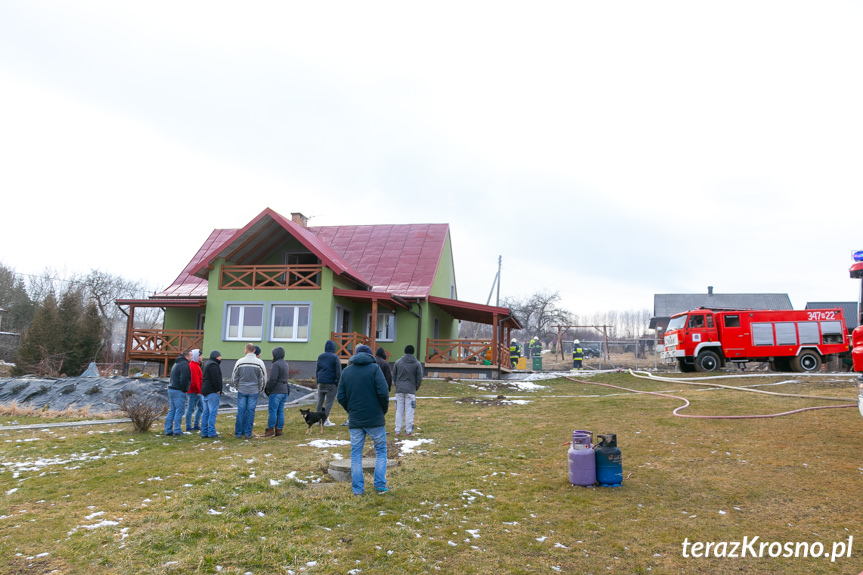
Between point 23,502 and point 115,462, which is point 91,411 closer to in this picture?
point 115,462

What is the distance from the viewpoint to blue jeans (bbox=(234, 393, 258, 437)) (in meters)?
9.70

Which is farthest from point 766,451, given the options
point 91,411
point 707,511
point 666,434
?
point 91,411

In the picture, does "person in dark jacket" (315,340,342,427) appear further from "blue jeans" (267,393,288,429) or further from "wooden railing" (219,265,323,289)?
"wooden railing" (219,265,323,289)

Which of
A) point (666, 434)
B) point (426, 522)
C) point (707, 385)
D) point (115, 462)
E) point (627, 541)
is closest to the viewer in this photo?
point (627, 541)

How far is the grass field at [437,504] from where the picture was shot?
167 inches

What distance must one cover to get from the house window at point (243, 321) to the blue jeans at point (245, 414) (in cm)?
1187

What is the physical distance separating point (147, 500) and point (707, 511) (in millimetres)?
5387

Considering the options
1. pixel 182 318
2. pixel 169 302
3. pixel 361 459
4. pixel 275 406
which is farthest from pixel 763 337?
pixel 182 318

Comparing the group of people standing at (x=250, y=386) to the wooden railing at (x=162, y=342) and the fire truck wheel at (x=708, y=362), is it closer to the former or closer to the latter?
the wooden railing at (x=162, y=342)

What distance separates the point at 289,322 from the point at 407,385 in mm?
12459

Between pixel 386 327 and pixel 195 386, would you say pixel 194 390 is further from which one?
pixel 386 327

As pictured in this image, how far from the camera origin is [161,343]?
23.2m

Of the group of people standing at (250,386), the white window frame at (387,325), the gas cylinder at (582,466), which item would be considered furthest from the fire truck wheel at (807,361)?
the gas cylinder at (582,466)

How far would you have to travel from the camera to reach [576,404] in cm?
1377
